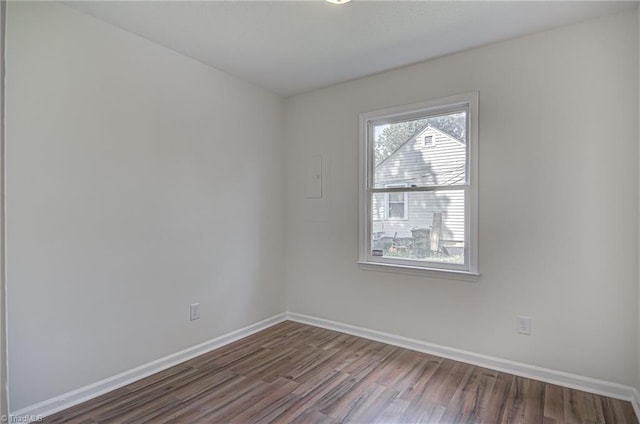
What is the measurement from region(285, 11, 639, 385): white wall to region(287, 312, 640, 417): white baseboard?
0.04 metres

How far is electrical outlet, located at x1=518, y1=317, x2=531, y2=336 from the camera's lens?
8.25 feet

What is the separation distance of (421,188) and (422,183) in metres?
0.05

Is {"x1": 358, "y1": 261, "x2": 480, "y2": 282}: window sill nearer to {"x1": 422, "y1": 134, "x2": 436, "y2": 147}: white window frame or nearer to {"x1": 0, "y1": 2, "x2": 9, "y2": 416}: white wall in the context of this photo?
{"x1": 422, "y1": 134, "x2": 436, "y2": 147}: white window frame

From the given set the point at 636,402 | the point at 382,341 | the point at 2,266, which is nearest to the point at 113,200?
the point at 2,266

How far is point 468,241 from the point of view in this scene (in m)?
2.77

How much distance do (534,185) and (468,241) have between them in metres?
0.62

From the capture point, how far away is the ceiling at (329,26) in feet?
7.02

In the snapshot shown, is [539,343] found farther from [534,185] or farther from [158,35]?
[158,35]

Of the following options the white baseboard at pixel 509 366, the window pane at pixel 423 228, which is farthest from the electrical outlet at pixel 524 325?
the window pane at pixel 423 228

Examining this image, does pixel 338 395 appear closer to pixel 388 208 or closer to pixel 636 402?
pixel 388 208

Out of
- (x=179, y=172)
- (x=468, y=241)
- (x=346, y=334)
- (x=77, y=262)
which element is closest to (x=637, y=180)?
(x=468, y=241)

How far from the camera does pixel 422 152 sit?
3.03 m

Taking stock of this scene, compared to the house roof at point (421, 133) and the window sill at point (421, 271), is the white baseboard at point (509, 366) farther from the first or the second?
the house roof at point (421, 133)

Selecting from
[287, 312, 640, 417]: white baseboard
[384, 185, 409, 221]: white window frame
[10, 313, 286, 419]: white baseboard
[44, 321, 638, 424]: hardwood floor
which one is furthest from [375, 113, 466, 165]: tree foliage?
[10, 313, 286, 419]: white baseboard
